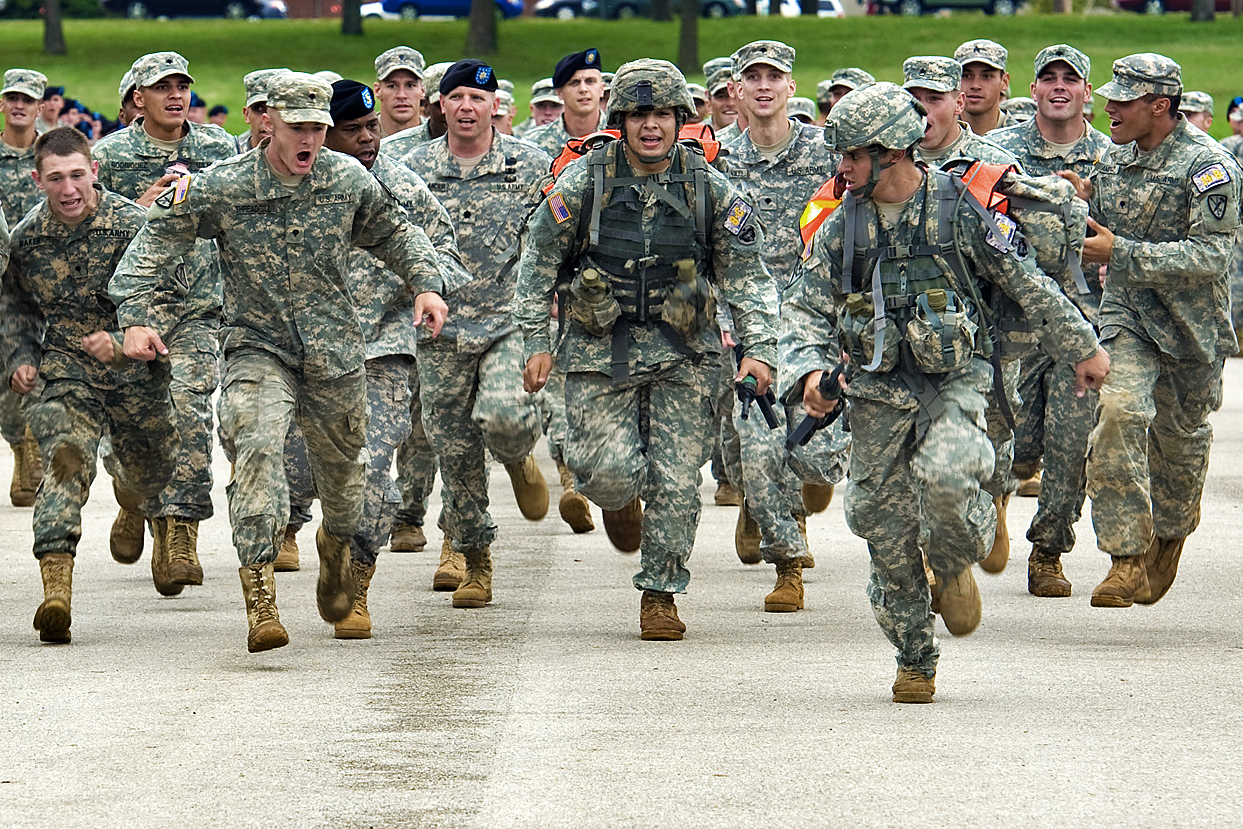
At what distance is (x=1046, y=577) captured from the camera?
981 cm

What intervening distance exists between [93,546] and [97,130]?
1390 cm

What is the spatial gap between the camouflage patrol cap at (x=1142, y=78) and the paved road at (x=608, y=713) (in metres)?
2.24

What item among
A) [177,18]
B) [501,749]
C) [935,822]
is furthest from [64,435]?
[177,18]

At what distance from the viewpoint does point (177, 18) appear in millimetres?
63844

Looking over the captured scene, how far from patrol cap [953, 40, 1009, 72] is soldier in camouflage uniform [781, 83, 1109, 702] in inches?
143

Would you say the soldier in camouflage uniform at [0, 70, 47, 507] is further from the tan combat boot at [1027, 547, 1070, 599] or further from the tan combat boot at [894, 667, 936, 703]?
the tan combat boot at [894, 667, 936, 703]

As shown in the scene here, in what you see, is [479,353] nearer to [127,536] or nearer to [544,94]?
[127,536]

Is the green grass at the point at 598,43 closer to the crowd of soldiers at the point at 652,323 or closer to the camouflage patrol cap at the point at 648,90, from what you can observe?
the crowd of soldiers at the point at 652,323

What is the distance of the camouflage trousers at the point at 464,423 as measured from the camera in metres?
9.59

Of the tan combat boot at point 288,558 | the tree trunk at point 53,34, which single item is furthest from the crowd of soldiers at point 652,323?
the tree trunk at point 53,34

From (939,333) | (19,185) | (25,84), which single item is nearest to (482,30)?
(25,84)

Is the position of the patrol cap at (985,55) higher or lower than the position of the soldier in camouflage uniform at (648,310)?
higher

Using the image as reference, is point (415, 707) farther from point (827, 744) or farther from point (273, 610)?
point (827, 744)

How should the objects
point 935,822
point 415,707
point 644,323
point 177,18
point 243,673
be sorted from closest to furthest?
point 935,822, point 415,707, point 243,673, point 644,323, point 177,18
